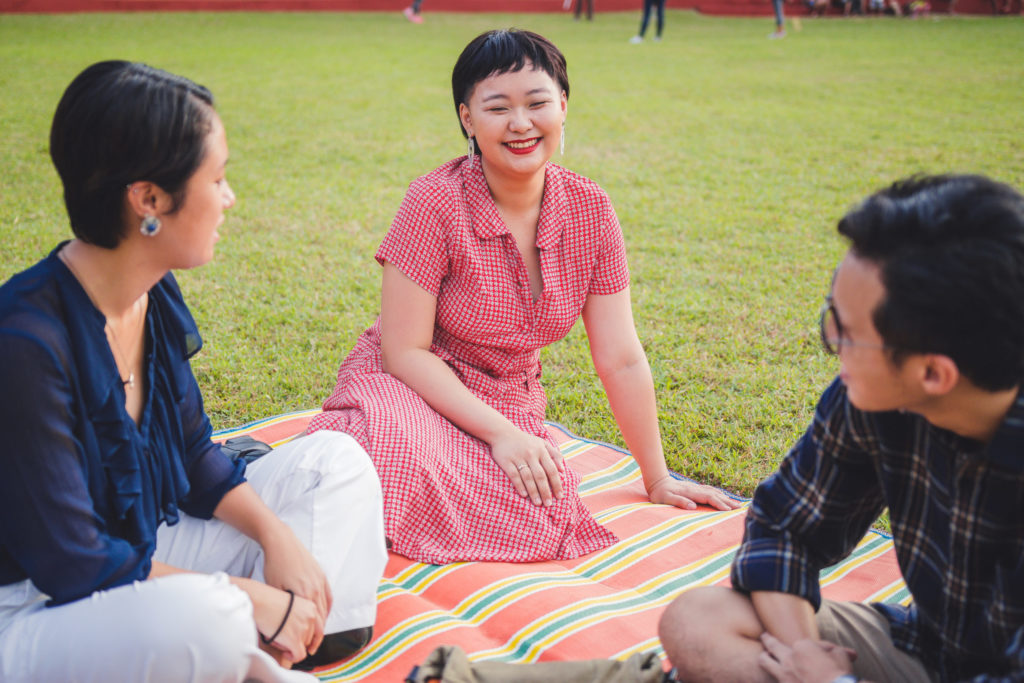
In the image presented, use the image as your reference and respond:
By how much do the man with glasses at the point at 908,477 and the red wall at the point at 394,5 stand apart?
22.3 m

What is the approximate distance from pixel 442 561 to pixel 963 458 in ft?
5.10

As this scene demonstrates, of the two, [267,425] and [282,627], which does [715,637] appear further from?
[267,425]

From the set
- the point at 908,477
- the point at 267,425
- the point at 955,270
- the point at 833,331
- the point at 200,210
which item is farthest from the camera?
the point at 267,425

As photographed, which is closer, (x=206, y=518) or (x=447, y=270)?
(x=206, y=518)

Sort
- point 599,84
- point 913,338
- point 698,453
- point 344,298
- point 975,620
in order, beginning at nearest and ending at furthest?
point 913,338 < point 975,620 < point 698,453 < point 344,298 < point 599,84

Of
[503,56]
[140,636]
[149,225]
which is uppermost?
[503,56]

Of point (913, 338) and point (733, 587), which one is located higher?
point (913, 338)

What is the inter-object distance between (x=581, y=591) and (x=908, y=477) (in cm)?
109

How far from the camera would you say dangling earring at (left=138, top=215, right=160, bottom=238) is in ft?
6.06

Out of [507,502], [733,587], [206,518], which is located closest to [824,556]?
[733,587]

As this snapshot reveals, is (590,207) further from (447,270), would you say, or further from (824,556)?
(824,556)

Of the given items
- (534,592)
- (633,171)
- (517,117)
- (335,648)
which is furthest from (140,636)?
(633,171)

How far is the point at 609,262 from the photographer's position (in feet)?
10.2

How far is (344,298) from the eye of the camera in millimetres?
5188
